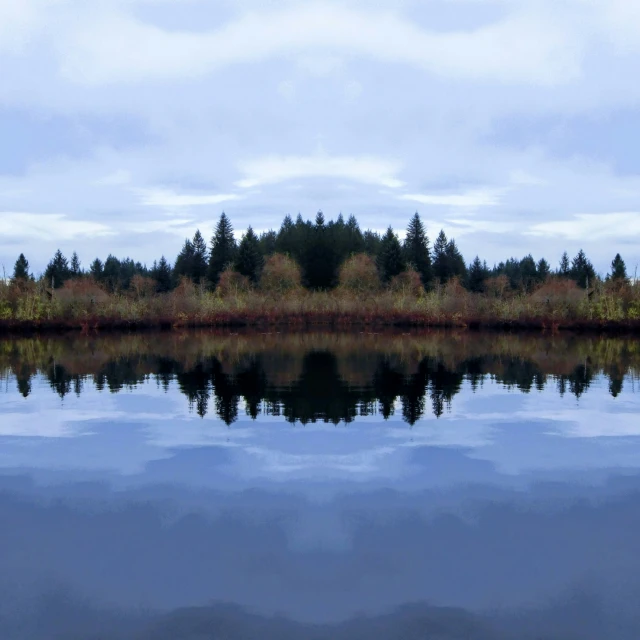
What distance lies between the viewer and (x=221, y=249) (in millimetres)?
87875

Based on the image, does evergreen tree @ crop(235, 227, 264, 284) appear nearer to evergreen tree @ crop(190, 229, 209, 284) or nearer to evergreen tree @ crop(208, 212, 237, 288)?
evergreen tree @ crop(208, 212, 237, 288)

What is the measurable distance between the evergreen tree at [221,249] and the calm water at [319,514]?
6902 centimetres

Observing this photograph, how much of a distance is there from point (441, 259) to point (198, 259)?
3452 cm

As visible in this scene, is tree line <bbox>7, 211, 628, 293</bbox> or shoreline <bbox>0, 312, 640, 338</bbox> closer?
shoreline <bbox>0, 312, 640, 338</bbox>

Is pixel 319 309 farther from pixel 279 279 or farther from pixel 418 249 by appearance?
pixel 418 249

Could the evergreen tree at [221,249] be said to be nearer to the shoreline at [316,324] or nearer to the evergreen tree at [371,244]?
the evergreen tree at [371,244]

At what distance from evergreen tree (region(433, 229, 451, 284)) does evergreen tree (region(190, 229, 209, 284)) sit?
3164 centimetres

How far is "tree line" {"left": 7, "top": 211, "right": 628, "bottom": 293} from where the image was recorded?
76.8m

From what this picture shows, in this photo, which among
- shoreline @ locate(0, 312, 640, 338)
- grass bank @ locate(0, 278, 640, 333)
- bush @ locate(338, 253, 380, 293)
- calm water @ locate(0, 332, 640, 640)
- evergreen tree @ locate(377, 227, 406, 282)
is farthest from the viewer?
evergreen tree @ locate(377, 227, 406, 282)

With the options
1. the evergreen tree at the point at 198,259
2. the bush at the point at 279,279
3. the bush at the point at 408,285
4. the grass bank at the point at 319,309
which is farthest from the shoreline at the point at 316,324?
the evergreen tree at the point at 198,259

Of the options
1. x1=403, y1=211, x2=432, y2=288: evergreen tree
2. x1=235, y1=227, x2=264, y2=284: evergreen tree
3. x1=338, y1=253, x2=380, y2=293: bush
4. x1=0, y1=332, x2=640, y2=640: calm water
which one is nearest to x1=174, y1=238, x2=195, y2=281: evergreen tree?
x1=235, y1=227, x2=264, y2=284: evergreen tree

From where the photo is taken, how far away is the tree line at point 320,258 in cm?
7681

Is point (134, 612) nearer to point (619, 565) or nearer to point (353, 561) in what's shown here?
point (353, 561)

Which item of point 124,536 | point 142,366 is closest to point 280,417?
point 124,536
